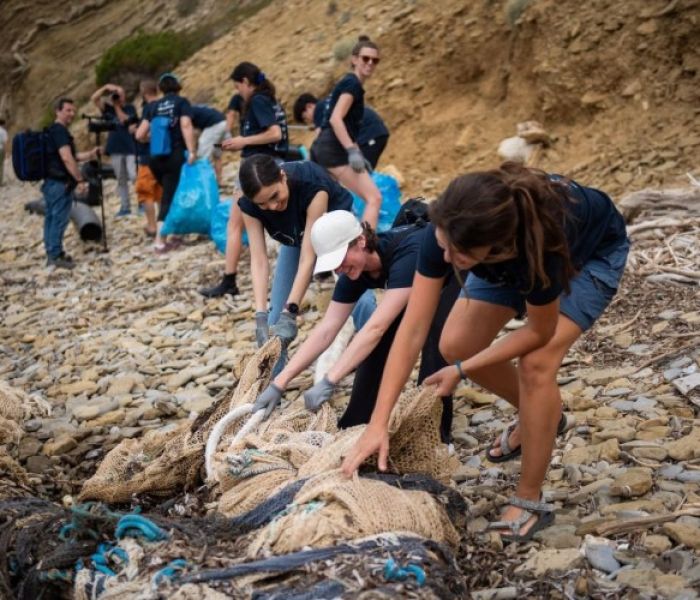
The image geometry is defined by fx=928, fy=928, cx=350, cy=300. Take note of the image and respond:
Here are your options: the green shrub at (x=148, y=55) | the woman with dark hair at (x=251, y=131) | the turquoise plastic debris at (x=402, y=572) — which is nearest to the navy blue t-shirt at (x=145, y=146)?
the woman with dark hair at (x=251, y=131)

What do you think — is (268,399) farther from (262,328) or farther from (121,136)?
(121,136)

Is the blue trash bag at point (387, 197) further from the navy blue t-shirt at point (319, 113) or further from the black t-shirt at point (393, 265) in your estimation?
the black t-shirt at point (393, 265)

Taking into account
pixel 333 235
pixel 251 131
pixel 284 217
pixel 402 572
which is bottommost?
pixel 251 131

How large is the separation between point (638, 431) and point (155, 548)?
245 cm

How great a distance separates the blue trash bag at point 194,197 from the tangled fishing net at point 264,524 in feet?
18.7

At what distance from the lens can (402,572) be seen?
8.79ft

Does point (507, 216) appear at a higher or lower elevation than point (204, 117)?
higher

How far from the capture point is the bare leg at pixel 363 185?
7223 mm

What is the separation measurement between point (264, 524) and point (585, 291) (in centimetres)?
142

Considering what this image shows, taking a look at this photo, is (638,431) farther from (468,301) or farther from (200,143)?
(200,143)

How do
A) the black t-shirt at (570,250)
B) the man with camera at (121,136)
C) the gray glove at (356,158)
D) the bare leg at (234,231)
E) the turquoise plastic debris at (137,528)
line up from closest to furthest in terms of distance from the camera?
the black t-shirt at (570,250) < the turquoise plastic debris at (137,528) < the gray glove at (356,158) < the bare leg at (234,231) < the man with camera at (121,136)

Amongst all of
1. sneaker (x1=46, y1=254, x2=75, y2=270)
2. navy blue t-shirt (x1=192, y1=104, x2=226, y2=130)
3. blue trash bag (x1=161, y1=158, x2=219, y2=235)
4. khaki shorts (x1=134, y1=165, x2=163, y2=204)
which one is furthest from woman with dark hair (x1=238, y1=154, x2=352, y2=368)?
sneaker (x1=46, y1=254, x2=75, y2=270)

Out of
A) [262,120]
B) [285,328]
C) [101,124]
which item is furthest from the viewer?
[101,124]

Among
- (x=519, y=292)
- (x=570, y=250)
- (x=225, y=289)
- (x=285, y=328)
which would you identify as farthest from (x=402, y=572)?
(x=225, y=289)
